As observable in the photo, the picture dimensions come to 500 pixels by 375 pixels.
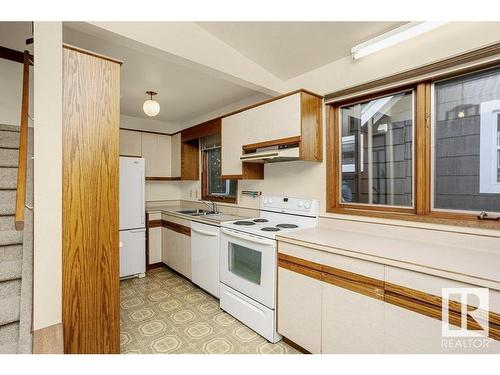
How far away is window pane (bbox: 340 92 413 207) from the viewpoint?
6.48ft

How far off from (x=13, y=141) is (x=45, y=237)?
A: 170cm

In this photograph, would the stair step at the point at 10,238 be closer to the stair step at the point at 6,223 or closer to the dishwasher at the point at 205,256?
the stair step at the point at 6,223

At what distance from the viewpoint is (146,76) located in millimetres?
2619

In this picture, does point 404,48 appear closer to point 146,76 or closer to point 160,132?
point 146,76

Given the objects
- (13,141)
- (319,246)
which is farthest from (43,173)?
(319,246)

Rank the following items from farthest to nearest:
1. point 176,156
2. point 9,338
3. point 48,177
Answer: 1. point 176,156
2. point 48,177
3. point 9,338

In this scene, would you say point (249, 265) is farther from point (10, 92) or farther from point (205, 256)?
point (10, 92)

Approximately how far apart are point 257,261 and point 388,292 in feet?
3.49

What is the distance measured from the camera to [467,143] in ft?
5.55

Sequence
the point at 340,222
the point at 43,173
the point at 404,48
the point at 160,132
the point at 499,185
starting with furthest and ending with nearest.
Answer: the point at 160,132 → the point at 340,222 → the point at 404,48 → the point at 499,185 → the point at 43,173

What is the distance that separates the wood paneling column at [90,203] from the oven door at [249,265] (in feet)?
3.47

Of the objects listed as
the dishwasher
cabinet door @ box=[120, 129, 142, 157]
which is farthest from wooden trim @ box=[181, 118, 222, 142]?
the dishwasher

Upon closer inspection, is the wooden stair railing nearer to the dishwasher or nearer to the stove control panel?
the dishwasher

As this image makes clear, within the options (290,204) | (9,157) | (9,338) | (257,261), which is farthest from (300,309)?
(9,157)
